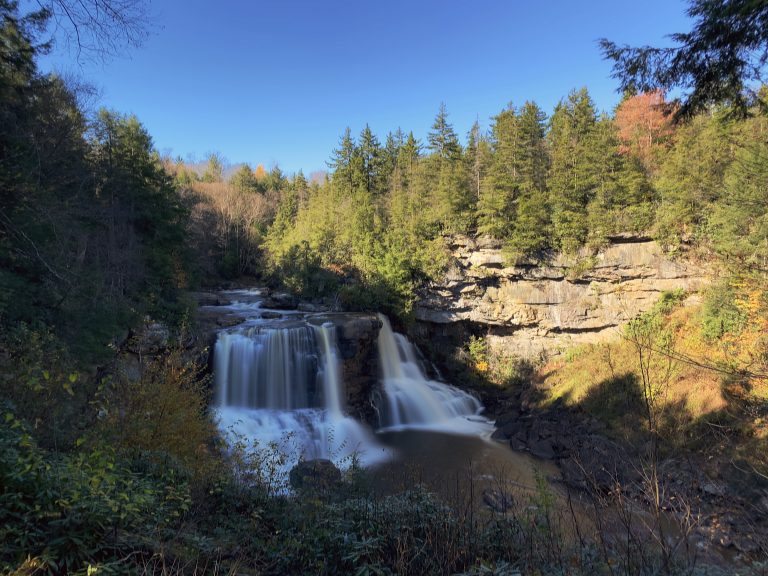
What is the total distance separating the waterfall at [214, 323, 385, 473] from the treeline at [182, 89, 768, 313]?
598 cm

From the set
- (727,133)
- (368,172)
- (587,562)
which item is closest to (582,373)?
(727,133)

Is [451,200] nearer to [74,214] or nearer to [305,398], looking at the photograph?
[305,398]

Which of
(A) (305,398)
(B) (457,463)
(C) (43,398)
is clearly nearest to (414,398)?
(B) (457,463)

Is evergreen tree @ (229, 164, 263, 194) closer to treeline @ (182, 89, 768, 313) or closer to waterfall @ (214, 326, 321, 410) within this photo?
treeline @ (182, 89, 768, 313)

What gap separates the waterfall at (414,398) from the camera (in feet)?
52.5

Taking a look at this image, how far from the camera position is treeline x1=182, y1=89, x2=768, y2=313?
15.0 meters

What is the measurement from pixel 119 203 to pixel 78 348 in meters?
7.89

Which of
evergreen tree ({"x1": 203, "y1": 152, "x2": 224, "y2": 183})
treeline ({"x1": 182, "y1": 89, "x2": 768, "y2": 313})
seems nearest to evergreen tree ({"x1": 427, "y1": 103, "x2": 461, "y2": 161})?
treeline ({"x1": 182, "y1": 89, "x2": 768, "y2": 313})

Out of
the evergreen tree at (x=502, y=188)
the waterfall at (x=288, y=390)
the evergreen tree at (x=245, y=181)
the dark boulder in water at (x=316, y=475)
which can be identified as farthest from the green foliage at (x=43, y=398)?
the evergreen tree at (x=245, y=181)

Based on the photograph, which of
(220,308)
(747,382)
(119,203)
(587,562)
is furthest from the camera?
(220,308)

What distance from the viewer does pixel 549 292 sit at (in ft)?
62.0

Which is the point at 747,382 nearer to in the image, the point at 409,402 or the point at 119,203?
the point at 409,402

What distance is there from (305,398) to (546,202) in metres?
14.8

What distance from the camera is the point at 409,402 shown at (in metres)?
16.7
